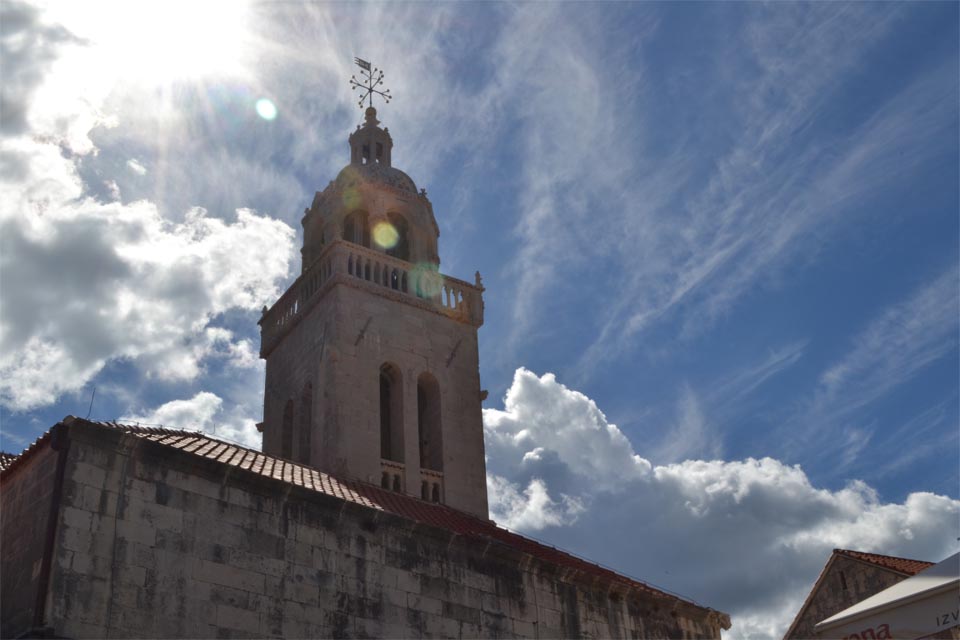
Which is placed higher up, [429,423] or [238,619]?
[429,423]

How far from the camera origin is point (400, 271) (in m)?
28.7

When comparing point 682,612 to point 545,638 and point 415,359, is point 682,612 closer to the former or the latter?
point 545,638

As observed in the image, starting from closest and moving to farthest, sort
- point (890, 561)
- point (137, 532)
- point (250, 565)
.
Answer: point (137, 532), point (250, 565), point (890, 561)

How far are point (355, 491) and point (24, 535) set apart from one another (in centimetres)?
745

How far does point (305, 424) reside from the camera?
27031mm

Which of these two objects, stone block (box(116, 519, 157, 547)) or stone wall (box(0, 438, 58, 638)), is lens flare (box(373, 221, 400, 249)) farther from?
stone block (box(116, 519, 157, 547))

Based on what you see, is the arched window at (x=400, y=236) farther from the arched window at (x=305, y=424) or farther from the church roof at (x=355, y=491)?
the church roof at (x=355, y=491)

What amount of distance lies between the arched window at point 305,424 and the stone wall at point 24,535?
11.0m

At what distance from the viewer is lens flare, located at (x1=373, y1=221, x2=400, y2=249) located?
95.6 ft

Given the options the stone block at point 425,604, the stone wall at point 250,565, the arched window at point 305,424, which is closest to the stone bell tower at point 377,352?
the arched window at point 305,424

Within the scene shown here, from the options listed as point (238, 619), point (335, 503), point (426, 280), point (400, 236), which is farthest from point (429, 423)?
point (238, 619)

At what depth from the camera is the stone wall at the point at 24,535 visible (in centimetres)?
1376

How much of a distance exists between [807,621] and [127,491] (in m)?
19.2

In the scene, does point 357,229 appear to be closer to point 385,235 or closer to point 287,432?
point 385,235
